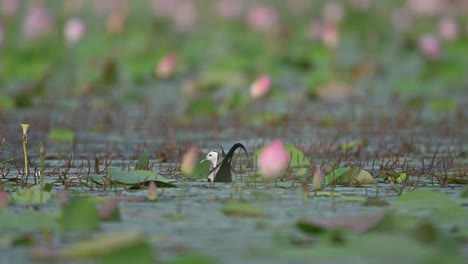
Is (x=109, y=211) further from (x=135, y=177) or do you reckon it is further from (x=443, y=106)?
(x=443, y=106)

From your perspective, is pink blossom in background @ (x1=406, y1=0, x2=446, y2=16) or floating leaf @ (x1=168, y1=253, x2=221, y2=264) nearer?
floating leaf @ (x1=168, y1=253, x2=221, y2=264)

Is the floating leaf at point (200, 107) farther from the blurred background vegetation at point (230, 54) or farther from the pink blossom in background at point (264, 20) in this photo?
the pink blossom in background at point (264, 20)

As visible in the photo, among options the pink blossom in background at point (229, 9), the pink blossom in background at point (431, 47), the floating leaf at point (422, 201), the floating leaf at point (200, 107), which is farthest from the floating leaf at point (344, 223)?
the pink blossom in background at point (229, 9)

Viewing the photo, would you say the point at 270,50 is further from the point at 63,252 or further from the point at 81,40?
the point at 63,252

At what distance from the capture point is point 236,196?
5059 mm

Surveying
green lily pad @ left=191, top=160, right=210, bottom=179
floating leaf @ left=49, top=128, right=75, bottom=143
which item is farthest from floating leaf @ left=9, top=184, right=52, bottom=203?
floating leaf @ left=49, top=128, right=75, bottom=143

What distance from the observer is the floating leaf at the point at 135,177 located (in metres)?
5.34

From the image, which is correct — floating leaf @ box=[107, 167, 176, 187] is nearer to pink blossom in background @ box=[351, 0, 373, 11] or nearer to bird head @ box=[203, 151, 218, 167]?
bird head @ box=[203, 151, 218, 167]

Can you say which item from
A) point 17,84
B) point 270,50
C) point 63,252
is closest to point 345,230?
point 63,252

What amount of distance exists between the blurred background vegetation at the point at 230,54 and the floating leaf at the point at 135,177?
4.39 metres

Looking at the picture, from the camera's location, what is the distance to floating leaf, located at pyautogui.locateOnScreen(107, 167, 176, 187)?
5340 mm

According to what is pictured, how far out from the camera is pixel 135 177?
17.7 feet

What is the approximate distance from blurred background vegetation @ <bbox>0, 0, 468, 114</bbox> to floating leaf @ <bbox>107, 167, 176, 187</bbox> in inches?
173

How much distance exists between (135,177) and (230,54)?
Result: 27.1ft
